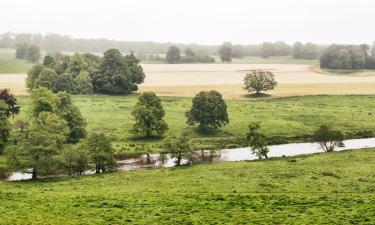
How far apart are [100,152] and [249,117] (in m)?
49.1

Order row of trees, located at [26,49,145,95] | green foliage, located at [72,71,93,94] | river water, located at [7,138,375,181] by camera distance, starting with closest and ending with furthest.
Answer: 1. river water, located at [7,138,375,181]
2. row of trees, located at [26,49,145,95]
3. green foliage, located at [72,71,93,94]

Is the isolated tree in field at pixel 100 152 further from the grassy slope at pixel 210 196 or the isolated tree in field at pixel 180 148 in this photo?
the isolated tree in field at pixel 180 148

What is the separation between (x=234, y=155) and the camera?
84.7 m

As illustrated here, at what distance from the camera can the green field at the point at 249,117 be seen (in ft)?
309

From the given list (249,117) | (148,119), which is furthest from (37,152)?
(249,117)

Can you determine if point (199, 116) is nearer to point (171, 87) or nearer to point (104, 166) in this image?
point (104, 166)

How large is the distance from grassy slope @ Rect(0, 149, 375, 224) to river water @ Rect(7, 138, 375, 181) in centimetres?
725

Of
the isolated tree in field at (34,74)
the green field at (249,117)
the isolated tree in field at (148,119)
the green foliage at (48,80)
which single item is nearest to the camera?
the isolated tree in field at (148,119)

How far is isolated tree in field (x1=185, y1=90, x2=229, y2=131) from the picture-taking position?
9519 cm

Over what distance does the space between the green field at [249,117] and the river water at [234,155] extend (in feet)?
9.23

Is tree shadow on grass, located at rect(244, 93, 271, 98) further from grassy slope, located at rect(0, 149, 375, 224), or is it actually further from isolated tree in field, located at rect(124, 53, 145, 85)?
grassy slope, located at rect(0, 149, 375, 224)

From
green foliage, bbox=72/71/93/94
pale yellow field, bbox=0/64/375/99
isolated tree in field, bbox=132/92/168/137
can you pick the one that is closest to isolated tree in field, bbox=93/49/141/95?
green foliage, bbox=72/71/93/94

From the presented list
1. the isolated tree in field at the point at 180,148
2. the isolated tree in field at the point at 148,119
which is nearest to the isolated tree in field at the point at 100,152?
the isolated tree in field at the point at 180,148

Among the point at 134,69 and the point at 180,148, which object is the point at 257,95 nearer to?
the point at 134,69
